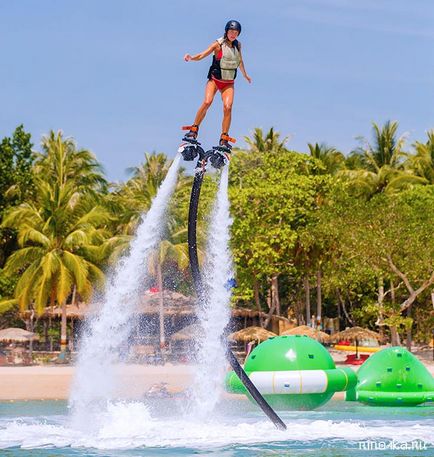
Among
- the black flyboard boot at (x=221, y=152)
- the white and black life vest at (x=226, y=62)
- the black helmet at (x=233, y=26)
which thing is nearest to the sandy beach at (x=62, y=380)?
the black flyboard boot at (x=221, y=152)

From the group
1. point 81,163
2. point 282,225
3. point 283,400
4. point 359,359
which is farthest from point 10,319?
point 283,400

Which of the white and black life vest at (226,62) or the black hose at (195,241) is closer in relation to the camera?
the white and black life vest at (226,62)

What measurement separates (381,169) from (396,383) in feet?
106

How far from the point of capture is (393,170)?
2201 inches

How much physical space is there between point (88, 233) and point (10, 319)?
36.6 feet

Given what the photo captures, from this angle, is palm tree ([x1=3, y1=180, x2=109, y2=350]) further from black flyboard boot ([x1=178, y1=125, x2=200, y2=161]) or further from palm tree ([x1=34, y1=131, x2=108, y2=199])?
black flyboard boot ([x1=178, y1=125, x2=200, y2=161])

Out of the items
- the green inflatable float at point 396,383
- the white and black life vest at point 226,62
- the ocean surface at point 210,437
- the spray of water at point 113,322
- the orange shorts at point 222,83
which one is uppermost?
the white and black life vest at point 226,62

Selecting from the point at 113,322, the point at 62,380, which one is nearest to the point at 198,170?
the point at 113,322

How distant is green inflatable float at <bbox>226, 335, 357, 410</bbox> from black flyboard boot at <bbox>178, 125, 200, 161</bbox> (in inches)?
354

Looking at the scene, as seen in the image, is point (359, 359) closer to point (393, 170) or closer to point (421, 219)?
point (421, 219)

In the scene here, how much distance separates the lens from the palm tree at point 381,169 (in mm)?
54438

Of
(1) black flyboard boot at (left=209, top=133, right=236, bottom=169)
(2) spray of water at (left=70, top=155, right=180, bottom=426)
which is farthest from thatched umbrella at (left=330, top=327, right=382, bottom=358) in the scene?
(1) black flyboard boot at (left=209, top=133, right=236, bottom=169)

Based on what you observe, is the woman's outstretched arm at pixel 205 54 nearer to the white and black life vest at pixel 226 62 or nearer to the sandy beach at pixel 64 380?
the white and black life vest at pixel 226 62

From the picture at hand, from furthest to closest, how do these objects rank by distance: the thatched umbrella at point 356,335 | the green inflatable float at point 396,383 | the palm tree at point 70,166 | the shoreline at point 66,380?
the palm tree at point 70,166 < the thatched umbrella at point 356,335 < the shoreline at point 66,380 < the green inflatable float at point 396,383
